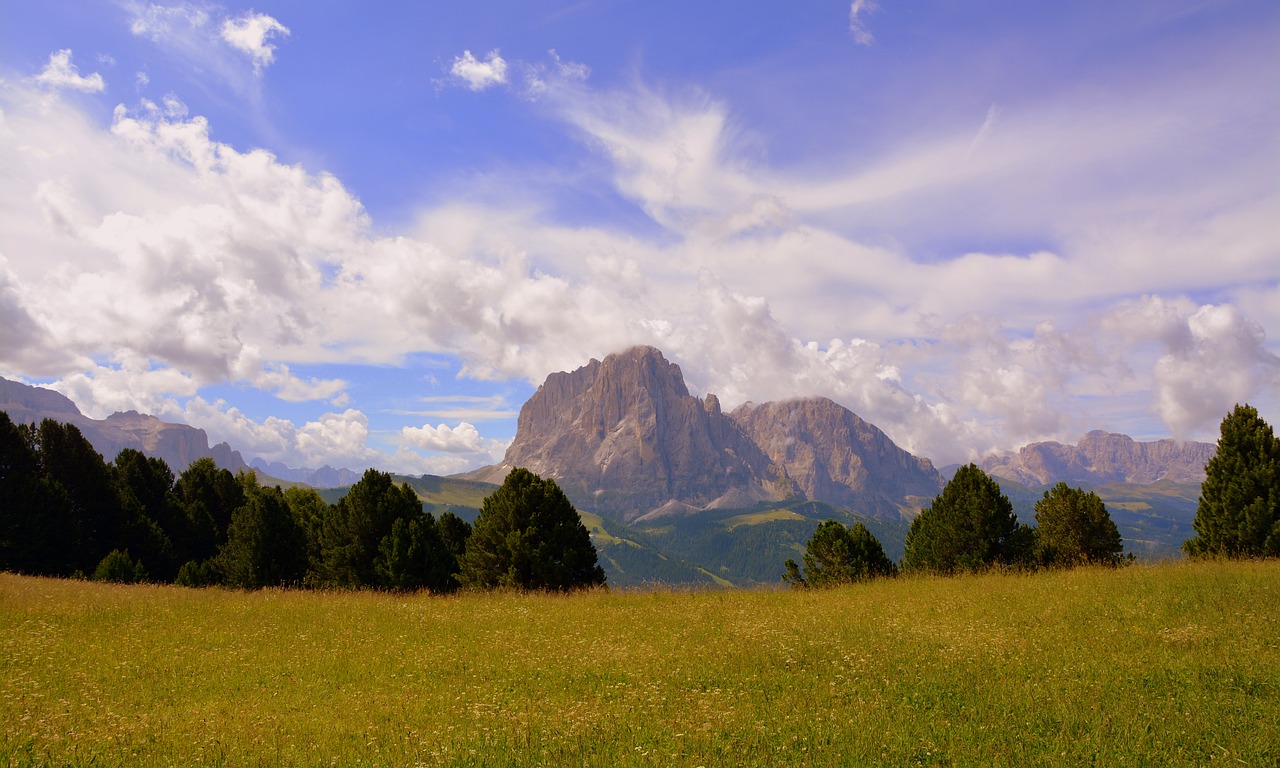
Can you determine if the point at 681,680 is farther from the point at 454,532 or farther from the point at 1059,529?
the point at 454,532

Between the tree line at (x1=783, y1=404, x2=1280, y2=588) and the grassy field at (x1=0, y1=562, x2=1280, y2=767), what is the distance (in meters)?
10.6

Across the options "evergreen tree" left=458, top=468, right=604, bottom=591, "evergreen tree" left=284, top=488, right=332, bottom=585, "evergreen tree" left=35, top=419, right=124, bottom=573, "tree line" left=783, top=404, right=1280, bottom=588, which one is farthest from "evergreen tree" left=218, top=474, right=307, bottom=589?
"tree line" left=783, top=404, right=1280, bottom=588

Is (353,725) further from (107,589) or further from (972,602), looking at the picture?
(107,589)

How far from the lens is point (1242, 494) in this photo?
2688 centimetres

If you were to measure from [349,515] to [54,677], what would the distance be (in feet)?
81.7

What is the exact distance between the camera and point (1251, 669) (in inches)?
384

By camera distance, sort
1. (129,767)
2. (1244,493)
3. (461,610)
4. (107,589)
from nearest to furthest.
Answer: (129,767)
(461,610)
(107,589)
(1244,493)

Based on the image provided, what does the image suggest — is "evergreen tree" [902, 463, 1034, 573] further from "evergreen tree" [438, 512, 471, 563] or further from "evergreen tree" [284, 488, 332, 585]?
"evergreen tree" [284, 488, 332, 585]

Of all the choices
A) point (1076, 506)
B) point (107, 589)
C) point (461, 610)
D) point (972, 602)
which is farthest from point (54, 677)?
point (1076, 506)

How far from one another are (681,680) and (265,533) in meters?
36.4

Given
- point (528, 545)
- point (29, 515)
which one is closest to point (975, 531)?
point (528, 545)

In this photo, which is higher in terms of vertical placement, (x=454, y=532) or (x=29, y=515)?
(x=29, y=515)

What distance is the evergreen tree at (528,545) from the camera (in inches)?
1177

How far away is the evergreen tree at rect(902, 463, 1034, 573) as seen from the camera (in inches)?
1238
